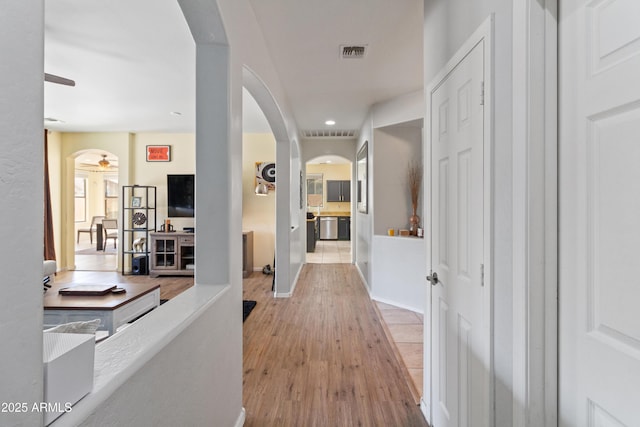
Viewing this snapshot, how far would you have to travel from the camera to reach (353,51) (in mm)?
2885

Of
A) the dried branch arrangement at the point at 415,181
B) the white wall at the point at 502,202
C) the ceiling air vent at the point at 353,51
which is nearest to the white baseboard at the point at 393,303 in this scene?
the dried branch arrangement at the point at 415,181

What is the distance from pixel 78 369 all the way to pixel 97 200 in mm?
12516

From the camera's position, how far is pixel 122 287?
9.53ft

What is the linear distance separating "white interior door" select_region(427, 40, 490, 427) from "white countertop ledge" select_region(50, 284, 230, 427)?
1148 mm

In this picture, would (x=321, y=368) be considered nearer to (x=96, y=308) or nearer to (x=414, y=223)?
(x=96, y=308)

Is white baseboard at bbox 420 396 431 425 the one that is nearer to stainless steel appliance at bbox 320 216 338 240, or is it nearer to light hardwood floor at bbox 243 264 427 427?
light hardwood floor at bbox 243 264 427 427

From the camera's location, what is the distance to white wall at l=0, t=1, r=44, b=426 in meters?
0.49

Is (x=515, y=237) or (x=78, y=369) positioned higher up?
(x=515, y=237)

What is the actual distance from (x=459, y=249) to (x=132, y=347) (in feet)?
4.43

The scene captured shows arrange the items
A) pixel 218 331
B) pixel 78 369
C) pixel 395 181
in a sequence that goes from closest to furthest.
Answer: pixel 78 369 < pixel 218 331 < pixel 395 181
